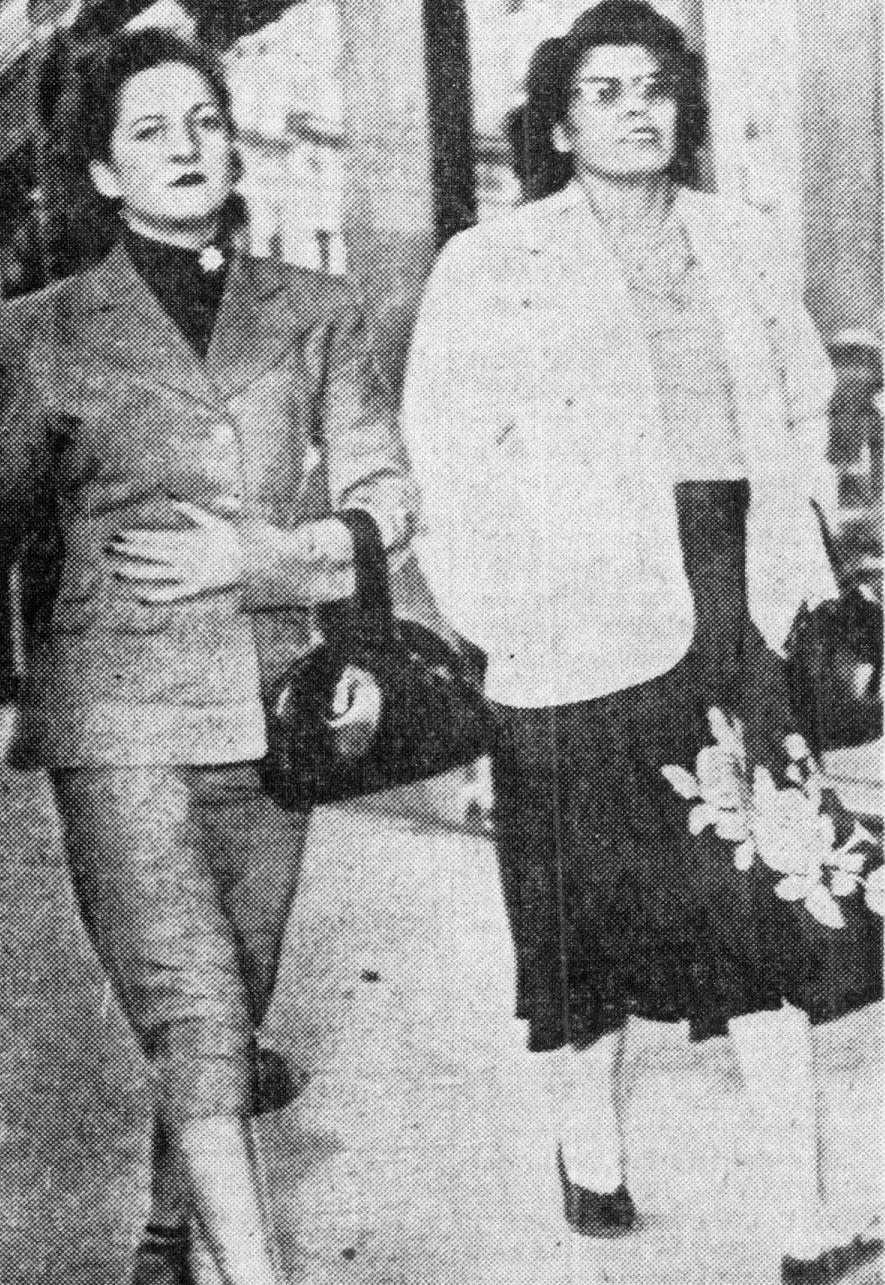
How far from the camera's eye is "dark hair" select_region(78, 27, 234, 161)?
2541 mm

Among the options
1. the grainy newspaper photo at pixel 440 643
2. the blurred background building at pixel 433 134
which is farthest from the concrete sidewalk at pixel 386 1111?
the blurred background building at pixel 433 134

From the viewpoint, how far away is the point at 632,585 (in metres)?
2.64

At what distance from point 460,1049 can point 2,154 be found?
61.5 inches

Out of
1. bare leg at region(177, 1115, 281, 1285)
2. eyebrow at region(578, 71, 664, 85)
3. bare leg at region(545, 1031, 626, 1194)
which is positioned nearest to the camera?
bare leg at region(177, 1115, 281, 1285)

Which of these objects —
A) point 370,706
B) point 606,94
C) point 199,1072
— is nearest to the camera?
point 199,1072

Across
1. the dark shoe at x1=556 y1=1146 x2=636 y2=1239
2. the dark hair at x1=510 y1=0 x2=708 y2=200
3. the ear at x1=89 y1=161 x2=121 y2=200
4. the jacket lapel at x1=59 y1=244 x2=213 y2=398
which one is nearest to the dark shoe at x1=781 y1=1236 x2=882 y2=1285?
the dark shoe at x1=556 y1=1146 x2=636 y2=1239

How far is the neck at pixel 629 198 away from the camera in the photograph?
8.82 feet

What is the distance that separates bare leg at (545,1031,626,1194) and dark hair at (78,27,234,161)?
158 cm

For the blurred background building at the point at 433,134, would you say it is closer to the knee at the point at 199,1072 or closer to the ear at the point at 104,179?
the ear at the point at 104,179

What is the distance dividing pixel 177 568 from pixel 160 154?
637 mm

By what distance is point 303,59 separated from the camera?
2.61 meters

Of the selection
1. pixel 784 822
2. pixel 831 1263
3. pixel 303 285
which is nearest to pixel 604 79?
pixel 303 285

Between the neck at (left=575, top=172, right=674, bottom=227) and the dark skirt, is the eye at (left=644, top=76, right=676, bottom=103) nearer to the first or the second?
the neck at (left=575, top=172, right=674, bottom=227)

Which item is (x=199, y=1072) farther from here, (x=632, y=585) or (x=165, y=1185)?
(x=632, y=585)
